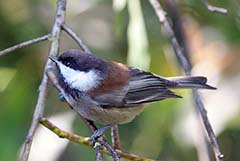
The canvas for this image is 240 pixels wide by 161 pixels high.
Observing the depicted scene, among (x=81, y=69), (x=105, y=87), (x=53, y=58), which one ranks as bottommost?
(x=105, y=87)

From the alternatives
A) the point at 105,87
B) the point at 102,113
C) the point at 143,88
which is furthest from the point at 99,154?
the point at 143,88

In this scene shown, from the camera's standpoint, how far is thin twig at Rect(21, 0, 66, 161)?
1.73 meters

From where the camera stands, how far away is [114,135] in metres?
2.12

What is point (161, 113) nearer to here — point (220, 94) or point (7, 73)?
point (220, 94)

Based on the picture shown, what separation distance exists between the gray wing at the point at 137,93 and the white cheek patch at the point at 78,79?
0.06 meters

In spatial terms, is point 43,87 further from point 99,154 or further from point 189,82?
point 189,82

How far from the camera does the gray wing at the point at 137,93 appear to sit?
2.51 m

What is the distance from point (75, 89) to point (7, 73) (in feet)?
2.34

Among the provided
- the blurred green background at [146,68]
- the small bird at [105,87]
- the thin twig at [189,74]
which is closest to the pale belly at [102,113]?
the small bird at [105,87]

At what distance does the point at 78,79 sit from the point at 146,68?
345mm

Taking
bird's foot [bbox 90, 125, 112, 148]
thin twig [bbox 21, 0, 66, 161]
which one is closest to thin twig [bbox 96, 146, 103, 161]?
bird's foot [bbox 90, 125, 112, 148]

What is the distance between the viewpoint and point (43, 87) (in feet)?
6.47

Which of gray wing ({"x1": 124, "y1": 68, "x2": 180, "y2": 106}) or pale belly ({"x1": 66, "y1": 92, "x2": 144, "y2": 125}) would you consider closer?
pale belly ({"x1": 66, "y1": 92, "x2": 144, "y2": 125})

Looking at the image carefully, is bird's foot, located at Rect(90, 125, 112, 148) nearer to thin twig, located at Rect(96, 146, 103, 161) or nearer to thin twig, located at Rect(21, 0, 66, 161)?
thin twig, located at Rect(96, 146, 103, 161)
